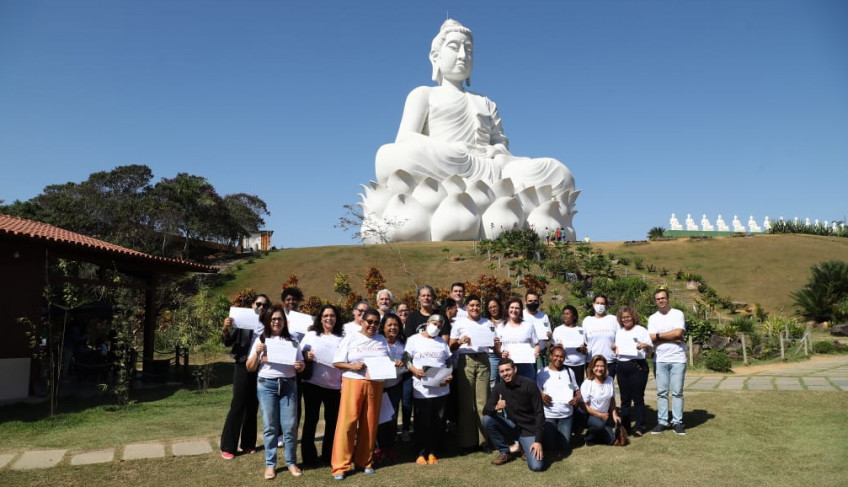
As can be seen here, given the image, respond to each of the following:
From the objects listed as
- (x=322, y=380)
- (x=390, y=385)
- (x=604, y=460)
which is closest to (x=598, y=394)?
(x=604, y=460)

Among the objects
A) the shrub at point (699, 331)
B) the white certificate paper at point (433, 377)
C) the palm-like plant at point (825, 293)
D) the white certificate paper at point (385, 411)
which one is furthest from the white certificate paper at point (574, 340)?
the palm-like plant at point (825, 293)

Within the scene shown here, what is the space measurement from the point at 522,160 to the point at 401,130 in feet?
19.3

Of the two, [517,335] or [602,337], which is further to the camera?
[602,337]

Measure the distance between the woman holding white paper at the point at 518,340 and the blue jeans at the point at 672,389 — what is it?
56.3 inches

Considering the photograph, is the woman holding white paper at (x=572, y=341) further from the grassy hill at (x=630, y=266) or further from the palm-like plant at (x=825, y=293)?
the palm-like plant at (x=825, y=293)

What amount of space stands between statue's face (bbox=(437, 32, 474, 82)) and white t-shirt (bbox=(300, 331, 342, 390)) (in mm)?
25354

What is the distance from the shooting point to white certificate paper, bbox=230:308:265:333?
18.3 feet

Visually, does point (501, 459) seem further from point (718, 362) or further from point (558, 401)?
point (718, 362)

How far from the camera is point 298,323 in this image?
5.83 meters

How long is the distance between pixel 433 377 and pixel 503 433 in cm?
87

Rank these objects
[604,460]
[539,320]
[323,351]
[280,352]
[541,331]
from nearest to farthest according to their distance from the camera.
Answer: [280,352]
[323,351]
[604,460]
[541,331]
[539,320]

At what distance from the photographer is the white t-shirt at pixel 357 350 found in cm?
523

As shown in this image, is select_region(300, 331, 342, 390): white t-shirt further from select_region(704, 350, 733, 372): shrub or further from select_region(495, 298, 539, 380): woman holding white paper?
select_region(704, 350, 733, 372): shrub

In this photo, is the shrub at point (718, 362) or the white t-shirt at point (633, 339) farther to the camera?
the shrub at point (718, 362)
